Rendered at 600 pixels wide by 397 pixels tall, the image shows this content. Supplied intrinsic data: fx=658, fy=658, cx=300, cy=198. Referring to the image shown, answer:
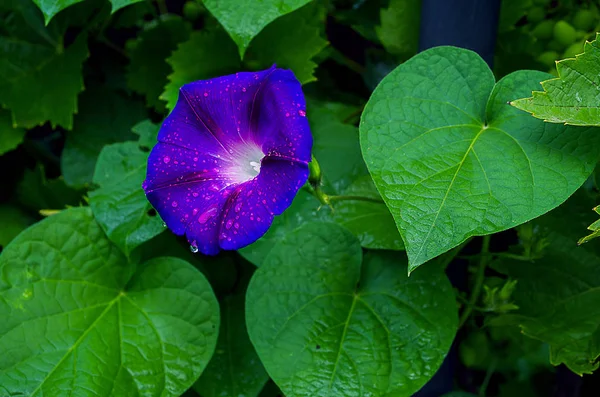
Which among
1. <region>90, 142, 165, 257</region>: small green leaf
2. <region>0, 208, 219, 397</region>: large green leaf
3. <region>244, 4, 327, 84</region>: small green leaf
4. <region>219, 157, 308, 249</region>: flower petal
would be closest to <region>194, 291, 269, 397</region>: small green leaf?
<region>0, 208, 219, 397</region>: large green leaf

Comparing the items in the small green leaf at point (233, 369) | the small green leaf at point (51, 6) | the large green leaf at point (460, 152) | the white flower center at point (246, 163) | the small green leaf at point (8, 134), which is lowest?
the small green leaf at point (233, 369)

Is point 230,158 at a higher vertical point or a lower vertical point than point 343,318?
higher

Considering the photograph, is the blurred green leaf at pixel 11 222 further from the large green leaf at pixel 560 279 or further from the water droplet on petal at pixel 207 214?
the large green leaf at pixel 560 279

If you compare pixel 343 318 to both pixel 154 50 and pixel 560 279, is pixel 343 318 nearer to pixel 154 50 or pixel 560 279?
pixel 560 279

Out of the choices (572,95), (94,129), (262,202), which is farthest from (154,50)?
(572,95)

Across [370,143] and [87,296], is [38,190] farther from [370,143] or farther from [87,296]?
[370,143]

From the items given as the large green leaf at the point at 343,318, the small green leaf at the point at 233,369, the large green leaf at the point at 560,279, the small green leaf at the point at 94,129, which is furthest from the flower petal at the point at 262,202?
the small green leaf at the point at 94,129

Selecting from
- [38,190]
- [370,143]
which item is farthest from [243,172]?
[38,190]
